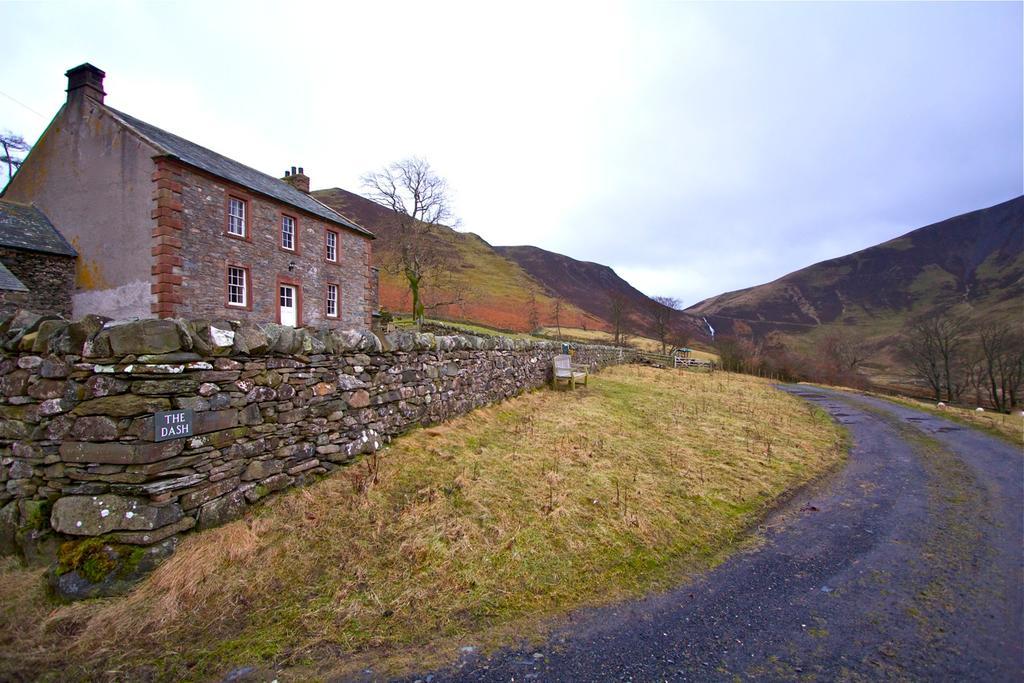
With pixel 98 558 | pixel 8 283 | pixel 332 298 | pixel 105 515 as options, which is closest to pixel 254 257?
pixel 332 298

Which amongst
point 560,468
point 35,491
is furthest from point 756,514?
point 35,491

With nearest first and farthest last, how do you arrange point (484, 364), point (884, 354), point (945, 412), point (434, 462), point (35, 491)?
1. point (35, 491)
2. point (434, 462)
3. point (484, 364)
4. point (945, 412)
5. point (884, 354)

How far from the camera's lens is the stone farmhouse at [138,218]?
15.1 meters

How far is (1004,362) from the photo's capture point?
122 ft

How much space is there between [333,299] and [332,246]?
279 cm

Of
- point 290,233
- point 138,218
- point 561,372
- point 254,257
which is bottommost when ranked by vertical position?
point 561,372

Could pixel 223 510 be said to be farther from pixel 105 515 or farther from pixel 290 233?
pixel 290 233

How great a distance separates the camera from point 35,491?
468 cm

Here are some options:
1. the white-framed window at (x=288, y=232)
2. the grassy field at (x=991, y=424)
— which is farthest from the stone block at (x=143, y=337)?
the grassy field at (x=991, y=424)

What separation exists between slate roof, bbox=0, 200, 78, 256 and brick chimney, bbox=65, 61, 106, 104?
4.56 meters

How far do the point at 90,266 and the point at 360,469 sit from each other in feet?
56.6

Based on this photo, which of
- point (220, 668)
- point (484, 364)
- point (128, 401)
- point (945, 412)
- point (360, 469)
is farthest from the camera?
point (945, 412)

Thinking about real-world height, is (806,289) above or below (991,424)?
above

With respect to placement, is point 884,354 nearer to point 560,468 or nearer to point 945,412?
point 945,412
